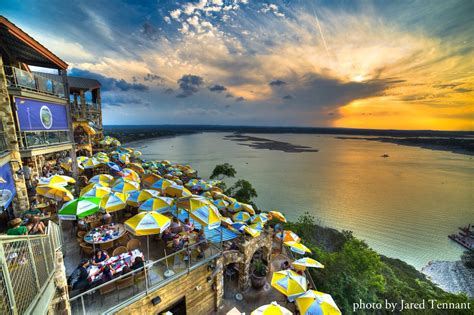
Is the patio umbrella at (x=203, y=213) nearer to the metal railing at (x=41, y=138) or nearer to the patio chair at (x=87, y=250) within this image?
the patio chair at (x=87, y=250)

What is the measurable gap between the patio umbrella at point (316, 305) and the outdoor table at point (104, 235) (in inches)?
338

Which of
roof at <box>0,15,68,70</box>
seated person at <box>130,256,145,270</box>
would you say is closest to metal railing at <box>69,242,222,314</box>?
seated person at <box>130,256,145,270</box>

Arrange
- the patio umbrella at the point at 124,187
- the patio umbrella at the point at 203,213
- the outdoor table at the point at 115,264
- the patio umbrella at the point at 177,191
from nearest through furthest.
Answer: the outdoor table at the point at 115,264, the patio umbrella at the point at 203,213, the patio umbrella at the point at 124,187, the patio umbrella at the point at 177,191

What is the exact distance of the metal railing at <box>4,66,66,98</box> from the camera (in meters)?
9.70

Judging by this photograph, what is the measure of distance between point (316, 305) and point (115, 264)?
8.26 meters

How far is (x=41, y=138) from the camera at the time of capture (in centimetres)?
1135

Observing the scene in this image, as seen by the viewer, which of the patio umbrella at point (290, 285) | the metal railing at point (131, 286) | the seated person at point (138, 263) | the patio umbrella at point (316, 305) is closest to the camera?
the metal railing at point (131, 286)

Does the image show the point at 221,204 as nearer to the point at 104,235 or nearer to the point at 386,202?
the point at 104,235

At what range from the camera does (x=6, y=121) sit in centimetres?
914

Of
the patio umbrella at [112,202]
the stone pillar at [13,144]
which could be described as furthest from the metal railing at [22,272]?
the stone pillar at [13,144]

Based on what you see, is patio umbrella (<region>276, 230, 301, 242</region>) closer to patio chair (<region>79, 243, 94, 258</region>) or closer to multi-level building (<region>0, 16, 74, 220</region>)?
patio chair (<region>79, 243, 94, 258</region>)

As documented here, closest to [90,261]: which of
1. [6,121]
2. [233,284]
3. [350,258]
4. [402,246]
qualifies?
[233,284]

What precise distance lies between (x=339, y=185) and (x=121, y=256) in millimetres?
52223

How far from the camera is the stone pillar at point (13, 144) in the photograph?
8.87 m
